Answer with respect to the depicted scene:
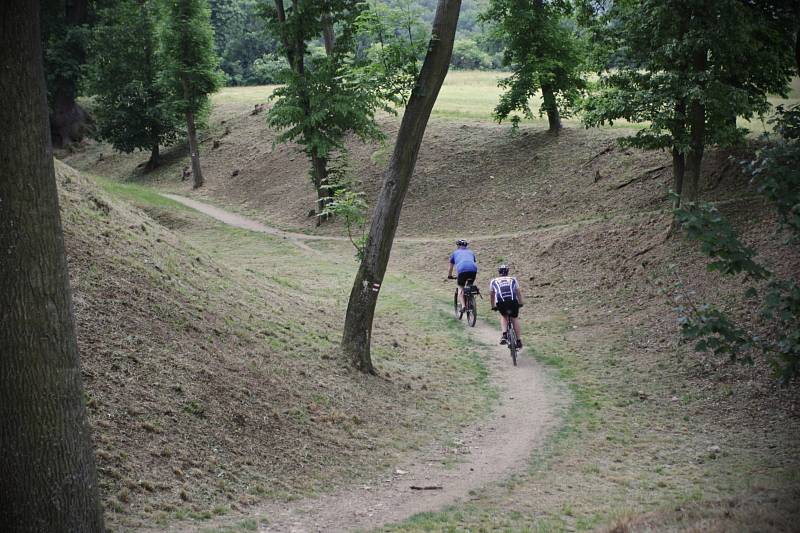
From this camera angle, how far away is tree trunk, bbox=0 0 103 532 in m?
5.60

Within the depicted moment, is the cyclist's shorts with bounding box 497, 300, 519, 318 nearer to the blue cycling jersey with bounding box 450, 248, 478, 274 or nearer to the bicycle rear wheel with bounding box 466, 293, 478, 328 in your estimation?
the blue cycling jersey with bounding box 450, 248, 478, 274

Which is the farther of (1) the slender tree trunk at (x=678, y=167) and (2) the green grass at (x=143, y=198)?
(2) the green grass at (x=143, y=198)

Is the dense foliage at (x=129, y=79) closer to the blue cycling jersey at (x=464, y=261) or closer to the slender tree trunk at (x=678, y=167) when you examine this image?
the blue cycling jersey at (x=464, y=261)

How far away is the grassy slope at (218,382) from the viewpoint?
8.09m

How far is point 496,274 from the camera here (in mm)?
23844

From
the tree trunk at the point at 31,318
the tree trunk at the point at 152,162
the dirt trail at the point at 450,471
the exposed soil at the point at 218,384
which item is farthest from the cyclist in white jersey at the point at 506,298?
the tree trunk at the point at 152,162

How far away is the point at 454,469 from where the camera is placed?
32.4 feet

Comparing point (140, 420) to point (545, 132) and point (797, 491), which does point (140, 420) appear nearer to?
point (797, 491)

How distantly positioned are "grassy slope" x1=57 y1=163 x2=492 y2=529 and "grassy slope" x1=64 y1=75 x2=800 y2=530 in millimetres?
2089

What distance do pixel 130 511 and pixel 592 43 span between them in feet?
60.1

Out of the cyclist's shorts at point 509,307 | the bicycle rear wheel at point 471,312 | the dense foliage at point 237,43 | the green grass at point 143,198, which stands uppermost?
the dense foliage at point 237,43

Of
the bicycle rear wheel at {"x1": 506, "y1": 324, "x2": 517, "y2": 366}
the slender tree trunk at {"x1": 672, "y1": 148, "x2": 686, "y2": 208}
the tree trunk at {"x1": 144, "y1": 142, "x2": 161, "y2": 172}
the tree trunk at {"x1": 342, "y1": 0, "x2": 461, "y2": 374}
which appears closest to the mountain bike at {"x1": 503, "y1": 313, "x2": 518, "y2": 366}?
the bicycle rear wheel at {"x1": 506, "y1": 324, "x2": 517, "y2": 366}

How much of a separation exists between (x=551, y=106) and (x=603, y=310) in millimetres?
16880

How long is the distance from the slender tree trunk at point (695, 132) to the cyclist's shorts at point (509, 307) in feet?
25.4
